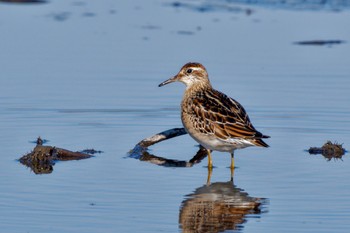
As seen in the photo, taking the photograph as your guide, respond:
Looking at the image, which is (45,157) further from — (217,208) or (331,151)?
(331,151)

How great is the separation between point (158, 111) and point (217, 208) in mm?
4229

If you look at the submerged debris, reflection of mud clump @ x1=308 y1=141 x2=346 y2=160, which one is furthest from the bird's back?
→ the submerged debris

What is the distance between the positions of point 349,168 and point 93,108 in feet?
13.2

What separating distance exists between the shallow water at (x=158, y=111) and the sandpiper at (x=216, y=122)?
1.06 feet

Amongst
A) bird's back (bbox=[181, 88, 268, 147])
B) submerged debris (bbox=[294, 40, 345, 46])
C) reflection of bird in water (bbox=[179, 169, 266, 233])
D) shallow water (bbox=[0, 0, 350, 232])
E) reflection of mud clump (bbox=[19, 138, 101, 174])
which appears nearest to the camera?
reflection of bird in water (bbox=[179, 169, 266, 233])

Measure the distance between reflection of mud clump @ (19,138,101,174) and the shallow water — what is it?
0.47ft

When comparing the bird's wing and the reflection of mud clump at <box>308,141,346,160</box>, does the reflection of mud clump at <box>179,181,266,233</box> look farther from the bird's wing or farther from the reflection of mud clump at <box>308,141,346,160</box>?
the reflection of mud clump at <box>308,141,346,160</box>

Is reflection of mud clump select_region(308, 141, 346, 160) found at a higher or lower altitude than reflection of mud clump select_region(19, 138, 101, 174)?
higher

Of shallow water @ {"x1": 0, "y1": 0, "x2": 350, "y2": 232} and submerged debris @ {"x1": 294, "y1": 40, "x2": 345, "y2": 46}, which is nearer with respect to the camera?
shallow water @ {"x1": 0, "y1": 0, "x2": 350, "y2": 232}

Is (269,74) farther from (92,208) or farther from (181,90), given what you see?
(92,208)

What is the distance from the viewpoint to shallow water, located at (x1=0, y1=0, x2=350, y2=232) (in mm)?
9156

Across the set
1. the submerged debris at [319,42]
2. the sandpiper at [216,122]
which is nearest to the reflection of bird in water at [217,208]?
the sandpiper at [216,122]

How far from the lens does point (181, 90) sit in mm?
15055

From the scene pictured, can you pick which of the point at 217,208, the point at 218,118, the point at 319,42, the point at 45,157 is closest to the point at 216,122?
the point at 218,118
